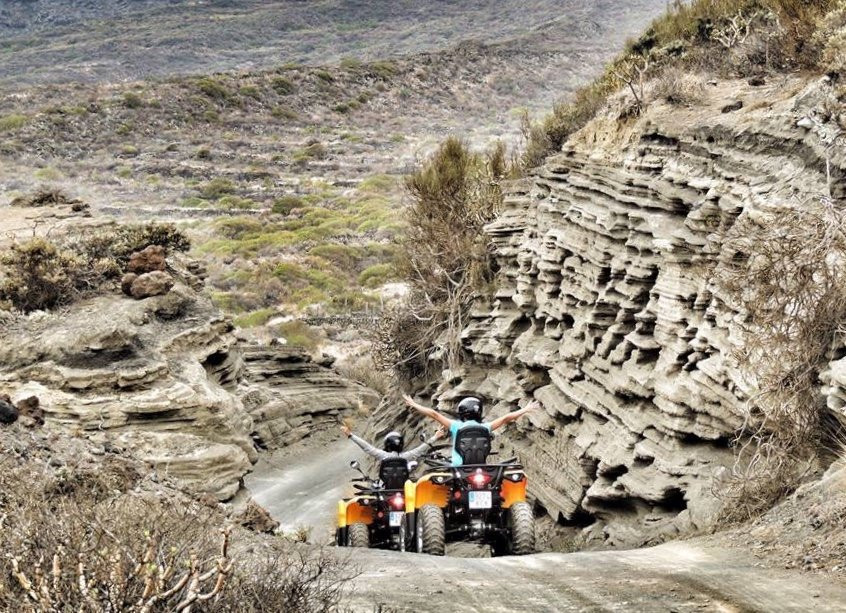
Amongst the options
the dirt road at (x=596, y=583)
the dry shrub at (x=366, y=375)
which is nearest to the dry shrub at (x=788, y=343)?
the dirt road at (x=596, y=583)

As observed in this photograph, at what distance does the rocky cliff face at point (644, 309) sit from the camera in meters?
11.8

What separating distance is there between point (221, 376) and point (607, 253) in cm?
886

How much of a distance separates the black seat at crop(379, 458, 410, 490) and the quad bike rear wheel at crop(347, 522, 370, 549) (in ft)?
1.97

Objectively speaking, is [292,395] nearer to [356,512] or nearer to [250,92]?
[356,512]

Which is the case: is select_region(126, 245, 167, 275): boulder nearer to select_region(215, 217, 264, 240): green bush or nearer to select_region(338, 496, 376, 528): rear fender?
select_region(338, 496, 376, 528): rear fender

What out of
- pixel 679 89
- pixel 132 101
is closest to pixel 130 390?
pixel 679 89

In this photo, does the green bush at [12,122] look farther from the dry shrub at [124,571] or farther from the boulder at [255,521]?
the dry shrub at [124,571]

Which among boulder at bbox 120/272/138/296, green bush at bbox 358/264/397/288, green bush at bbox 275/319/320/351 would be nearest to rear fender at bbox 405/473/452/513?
boulder at bbox 120/272/138/296

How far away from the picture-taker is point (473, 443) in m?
11.5

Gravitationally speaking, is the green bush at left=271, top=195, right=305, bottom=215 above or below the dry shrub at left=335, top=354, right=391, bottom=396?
below

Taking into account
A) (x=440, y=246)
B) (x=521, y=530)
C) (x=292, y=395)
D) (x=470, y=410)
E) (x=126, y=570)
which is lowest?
(x=292, y=395)

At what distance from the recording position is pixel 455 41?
115m

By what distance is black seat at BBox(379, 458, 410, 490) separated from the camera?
12.9 meters

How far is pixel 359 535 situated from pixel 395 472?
2.82ft
